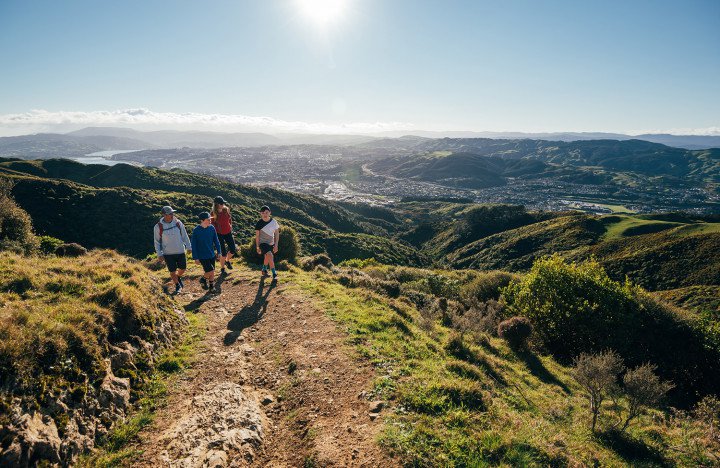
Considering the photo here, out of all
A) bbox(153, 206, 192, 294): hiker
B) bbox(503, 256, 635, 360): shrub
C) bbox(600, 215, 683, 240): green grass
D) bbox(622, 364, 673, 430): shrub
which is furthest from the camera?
bbox(600, 215, 683, 240): green grass

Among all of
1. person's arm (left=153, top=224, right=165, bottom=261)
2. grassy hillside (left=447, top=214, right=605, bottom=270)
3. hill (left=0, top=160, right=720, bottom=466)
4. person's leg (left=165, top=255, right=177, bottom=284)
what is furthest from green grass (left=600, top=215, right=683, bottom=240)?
person's arm (left=153, top=224, right=165, bottom=261)

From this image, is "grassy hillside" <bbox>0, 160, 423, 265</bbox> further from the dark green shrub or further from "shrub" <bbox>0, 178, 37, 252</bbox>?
the dark green shrub

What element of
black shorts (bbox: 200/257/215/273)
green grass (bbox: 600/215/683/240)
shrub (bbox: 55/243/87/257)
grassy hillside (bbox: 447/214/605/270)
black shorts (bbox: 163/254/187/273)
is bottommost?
grassy hillside (bbox: 447/214/605/270)

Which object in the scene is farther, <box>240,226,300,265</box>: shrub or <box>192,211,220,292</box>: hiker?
<box>240,226,300,265</box>: shrub

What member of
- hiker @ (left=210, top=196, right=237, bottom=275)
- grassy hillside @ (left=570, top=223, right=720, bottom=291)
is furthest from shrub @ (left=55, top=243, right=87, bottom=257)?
grassy hillside @ (left=570, top=223, right=720, bottom=291)

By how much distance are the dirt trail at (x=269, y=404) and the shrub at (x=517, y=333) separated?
9.39 metres

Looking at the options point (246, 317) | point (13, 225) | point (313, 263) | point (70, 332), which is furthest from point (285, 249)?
point (13, 225)

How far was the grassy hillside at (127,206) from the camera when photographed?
142 feet

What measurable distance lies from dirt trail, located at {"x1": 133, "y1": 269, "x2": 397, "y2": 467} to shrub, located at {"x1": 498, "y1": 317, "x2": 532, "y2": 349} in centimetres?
939

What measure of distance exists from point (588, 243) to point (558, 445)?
276 feet

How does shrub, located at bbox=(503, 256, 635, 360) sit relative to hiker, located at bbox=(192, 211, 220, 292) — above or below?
below

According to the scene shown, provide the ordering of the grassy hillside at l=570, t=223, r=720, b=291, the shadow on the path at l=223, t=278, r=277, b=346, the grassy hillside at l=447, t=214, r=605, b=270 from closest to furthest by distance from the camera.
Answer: the shadow on the path at l=223, t=278, r=277, b=346
the grassy hillside at l=570, t=223, r=720, b=291
the grassy hillside at l=447, t=214, r=605, b=270

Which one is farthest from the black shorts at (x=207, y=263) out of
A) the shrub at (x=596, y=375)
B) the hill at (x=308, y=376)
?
the shrub at (x=596, y=375)

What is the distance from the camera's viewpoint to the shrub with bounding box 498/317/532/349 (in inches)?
588
